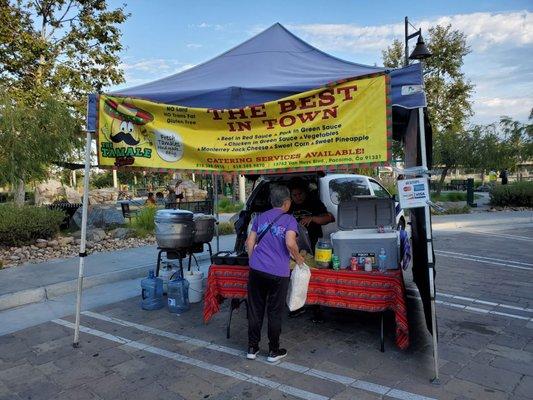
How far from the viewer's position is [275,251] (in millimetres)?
3863

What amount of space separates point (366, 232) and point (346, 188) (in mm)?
4030

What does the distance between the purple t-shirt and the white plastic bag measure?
6.7 inches

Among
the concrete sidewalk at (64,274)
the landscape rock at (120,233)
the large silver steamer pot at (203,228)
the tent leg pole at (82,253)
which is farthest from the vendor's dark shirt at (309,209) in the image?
the landscape rock at (120,233)

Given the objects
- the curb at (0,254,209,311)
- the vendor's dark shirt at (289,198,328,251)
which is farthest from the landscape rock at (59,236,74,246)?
the vendor's dark shirt at (289,198,328,251)

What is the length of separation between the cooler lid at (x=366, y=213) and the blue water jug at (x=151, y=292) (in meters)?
2.57

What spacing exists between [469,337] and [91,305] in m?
4.94

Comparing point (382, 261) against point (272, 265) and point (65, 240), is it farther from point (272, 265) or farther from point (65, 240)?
point (65, 240)

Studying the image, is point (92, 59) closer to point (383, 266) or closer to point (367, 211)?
point (367, 211)

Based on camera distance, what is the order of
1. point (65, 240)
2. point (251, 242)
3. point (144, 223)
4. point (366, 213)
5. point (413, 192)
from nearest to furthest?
point (413, 192), point (251, 242), point (366, 213), point (65, 240), point (144, 223)

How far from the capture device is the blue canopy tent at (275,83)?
3816 mm

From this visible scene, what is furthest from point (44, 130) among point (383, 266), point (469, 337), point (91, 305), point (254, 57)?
point (469, 337)

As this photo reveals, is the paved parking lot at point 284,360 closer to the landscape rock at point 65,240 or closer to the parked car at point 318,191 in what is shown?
the parked car at point 318,191

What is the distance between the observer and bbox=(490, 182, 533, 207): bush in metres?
18.5

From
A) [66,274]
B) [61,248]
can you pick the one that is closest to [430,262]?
[66,274]
